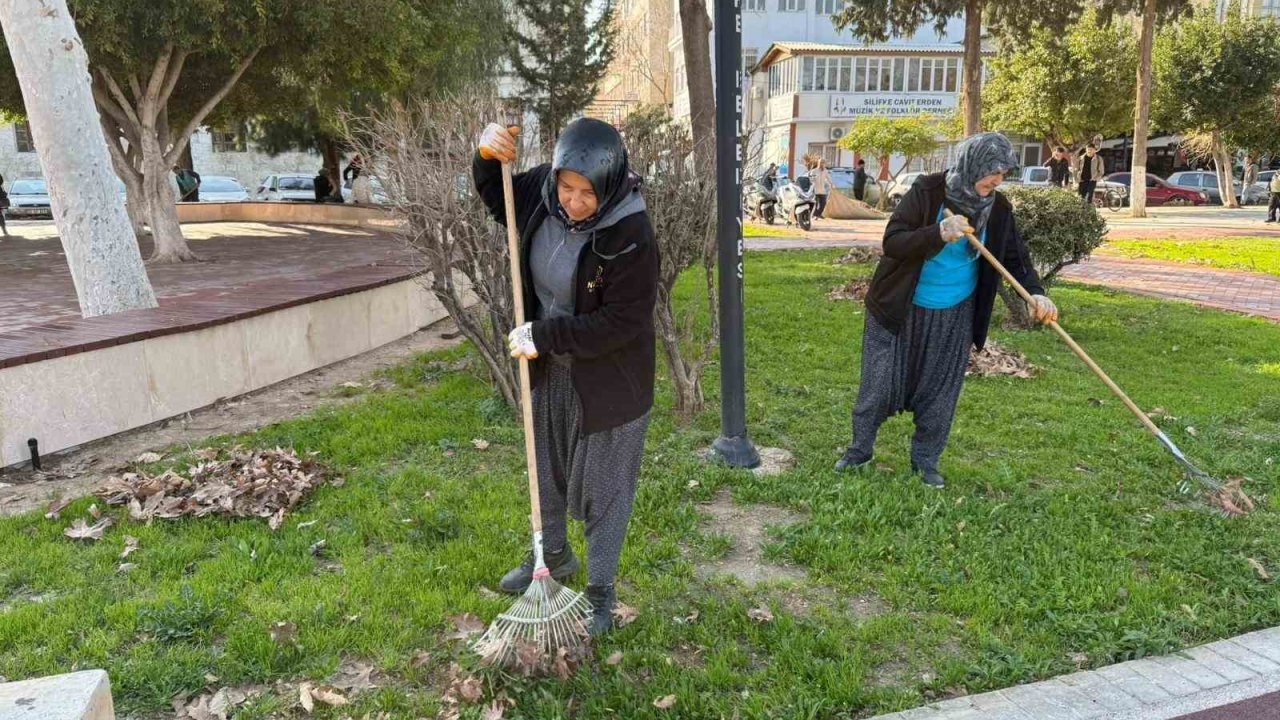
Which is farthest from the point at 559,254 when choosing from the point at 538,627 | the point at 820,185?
the point at 820,185

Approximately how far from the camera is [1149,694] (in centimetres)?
286

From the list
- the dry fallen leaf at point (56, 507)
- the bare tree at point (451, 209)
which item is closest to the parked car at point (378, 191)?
the bare tree at point (451, 209)

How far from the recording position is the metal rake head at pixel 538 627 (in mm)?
2816

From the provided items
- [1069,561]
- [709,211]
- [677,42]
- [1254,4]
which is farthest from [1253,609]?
[1254,4]

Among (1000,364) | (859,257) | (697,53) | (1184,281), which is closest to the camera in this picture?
(1000,364)

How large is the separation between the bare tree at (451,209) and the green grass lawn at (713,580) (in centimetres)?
74

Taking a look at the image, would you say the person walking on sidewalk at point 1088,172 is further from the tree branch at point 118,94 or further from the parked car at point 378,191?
the parked car at point 378,191

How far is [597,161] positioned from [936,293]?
2254 millimetres

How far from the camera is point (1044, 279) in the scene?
359 inches

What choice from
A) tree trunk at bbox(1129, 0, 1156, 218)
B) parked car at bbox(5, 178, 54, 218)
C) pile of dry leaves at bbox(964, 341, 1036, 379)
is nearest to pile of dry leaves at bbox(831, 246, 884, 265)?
pile of dry leaves at bbox(964, 341, 1036, 379)

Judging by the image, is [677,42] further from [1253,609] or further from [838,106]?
[1253,609]

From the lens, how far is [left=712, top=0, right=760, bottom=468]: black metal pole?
166 inches

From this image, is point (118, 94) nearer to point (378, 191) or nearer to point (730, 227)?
point (378, 191)

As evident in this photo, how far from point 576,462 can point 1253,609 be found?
261 centimetres
